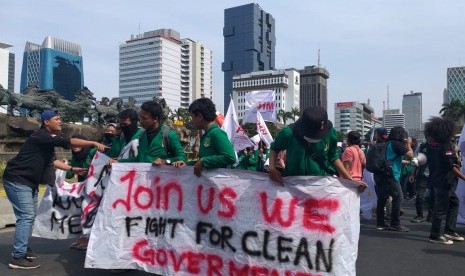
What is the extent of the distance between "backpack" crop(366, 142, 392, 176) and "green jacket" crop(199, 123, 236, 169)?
3.52 metres

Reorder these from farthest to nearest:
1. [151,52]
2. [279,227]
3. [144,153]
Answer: [151,52], [144,153], [279,227]

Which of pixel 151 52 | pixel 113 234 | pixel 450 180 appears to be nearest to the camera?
pixel 113 234

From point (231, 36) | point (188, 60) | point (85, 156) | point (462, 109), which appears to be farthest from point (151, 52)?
point (85, 156)

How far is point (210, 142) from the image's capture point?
4.00 meters

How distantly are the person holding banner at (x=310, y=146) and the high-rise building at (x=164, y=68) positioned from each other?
13459 cm

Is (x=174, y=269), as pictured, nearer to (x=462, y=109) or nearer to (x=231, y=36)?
(x=462, y=109)

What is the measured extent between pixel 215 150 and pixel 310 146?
2.74 ft

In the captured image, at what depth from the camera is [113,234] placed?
4148 millimetres

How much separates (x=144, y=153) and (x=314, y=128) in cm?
182

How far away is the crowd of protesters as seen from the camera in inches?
150

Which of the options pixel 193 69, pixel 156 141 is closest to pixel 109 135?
pixel 156 141

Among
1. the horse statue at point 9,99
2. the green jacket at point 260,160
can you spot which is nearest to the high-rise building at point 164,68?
the horse statue at point 9,99

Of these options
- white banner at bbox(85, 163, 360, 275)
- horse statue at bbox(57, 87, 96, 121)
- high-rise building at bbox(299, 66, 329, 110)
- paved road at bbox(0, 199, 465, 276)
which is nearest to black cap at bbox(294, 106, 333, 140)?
white banner at bbox(85, 163, 360, 275)

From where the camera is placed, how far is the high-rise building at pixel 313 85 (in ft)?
531
